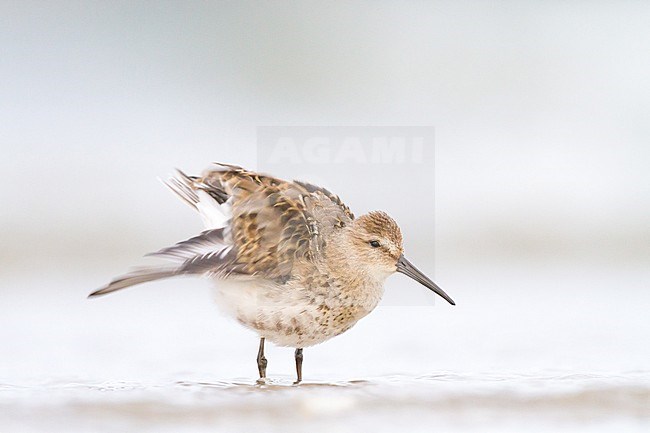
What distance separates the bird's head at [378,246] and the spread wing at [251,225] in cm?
11

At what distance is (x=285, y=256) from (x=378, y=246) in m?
Answer: 0.42

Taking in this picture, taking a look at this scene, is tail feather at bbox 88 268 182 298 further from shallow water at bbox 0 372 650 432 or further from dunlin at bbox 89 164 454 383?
shallow water at bbox 0 372 650 432

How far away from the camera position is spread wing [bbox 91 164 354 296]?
3.76 metres

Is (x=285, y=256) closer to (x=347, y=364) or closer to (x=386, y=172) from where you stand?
(x=347, y=364)

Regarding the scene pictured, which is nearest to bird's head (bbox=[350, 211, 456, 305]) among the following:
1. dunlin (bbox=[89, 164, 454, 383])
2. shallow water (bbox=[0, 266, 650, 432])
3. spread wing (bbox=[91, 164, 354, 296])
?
dunlin (bbox=[89, 164, 454, 383])

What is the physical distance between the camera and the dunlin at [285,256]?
3.82m

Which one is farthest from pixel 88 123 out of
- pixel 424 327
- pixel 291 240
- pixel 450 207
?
pixel 291 240

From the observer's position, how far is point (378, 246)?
4098 mm

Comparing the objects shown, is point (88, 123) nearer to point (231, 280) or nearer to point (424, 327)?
point (424, 327)

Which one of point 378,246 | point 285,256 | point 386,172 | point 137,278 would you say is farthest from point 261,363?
point 386,172

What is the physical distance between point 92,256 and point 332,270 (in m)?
2.82

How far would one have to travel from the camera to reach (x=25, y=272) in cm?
604

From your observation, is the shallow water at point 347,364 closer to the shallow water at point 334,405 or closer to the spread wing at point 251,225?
the shallow water at point 334,405

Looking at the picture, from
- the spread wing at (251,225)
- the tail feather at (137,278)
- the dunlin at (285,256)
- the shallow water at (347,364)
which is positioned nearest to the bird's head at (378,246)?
the dunlin at (285,256)
